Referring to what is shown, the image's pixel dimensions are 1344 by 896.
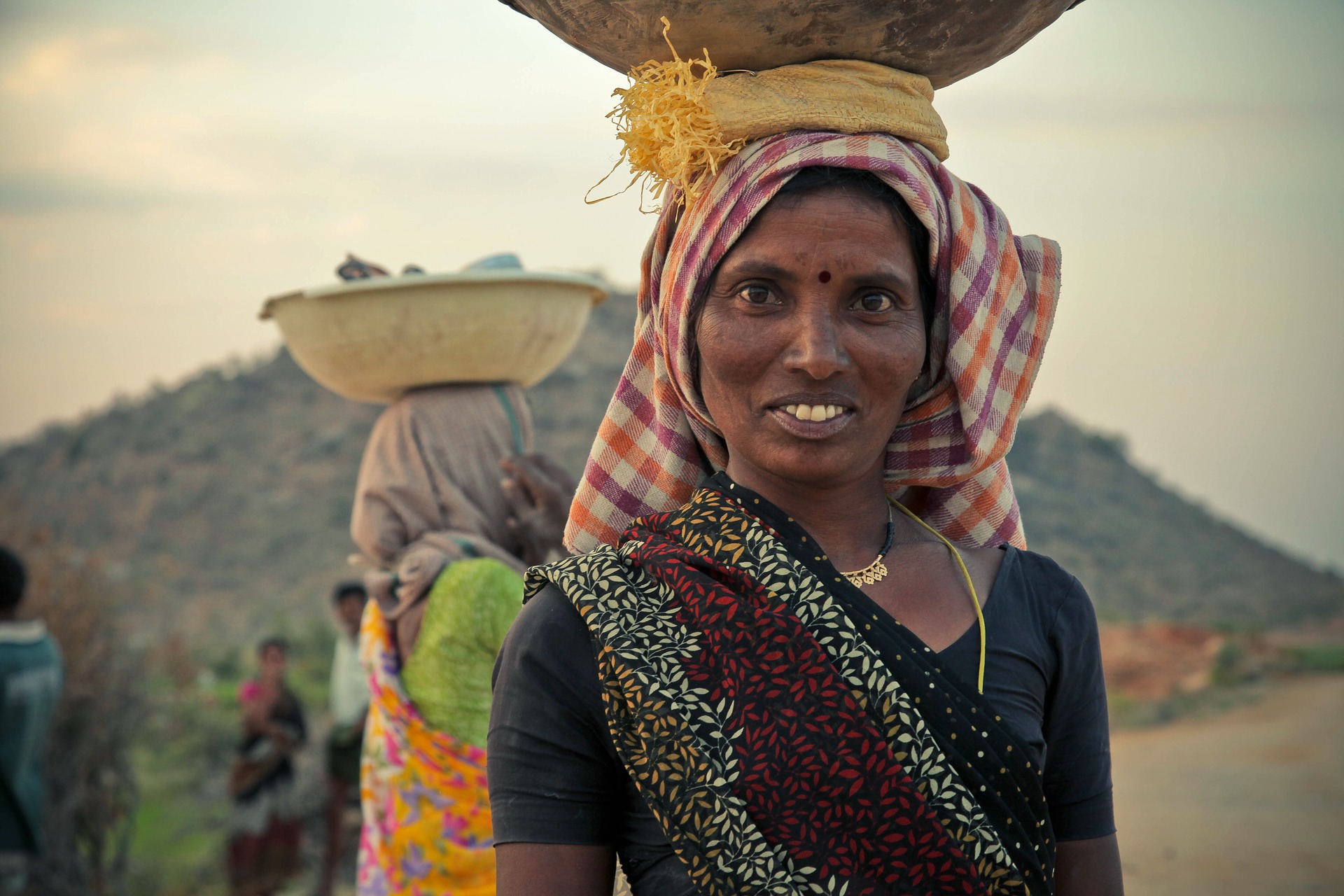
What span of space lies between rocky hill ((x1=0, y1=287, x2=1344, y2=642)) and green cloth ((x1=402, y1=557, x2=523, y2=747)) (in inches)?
748

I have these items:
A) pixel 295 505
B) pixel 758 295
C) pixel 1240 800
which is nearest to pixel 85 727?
pixel 758 295

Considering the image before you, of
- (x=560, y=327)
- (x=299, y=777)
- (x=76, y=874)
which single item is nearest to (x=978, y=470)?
(x=560, y=327)

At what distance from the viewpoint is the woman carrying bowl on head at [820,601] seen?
4.80 feet

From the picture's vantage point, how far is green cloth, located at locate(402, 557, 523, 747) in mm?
3297

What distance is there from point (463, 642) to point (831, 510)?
1.83m

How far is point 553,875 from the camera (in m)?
1.53

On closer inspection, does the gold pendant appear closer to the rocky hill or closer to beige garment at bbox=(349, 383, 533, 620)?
beige garment at bbox=(349, 383, 533, 620)

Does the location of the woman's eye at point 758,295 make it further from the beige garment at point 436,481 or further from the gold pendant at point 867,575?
the beige garment at point 436,481

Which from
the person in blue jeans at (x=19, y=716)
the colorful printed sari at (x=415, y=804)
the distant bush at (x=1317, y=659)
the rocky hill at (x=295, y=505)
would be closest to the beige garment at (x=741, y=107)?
the colorful printed sari at (x=415, y=804)

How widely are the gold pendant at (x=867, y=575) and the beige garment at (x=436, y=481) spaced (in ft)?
6.58

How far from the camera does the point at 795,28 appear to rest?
1.61 m

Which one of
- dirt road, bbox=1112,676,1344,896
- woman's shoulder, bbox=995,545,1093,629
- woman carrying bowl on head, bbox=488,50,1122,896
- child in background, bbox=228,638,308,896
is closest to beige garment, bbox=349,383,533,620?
woman carrying bowl on head, bbox=488,50,1122,896

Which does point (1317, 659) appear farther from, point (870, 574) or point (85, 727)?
point (870, 574)

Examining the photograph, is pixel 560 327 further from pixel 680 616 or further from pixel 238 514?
pixel 238 514
